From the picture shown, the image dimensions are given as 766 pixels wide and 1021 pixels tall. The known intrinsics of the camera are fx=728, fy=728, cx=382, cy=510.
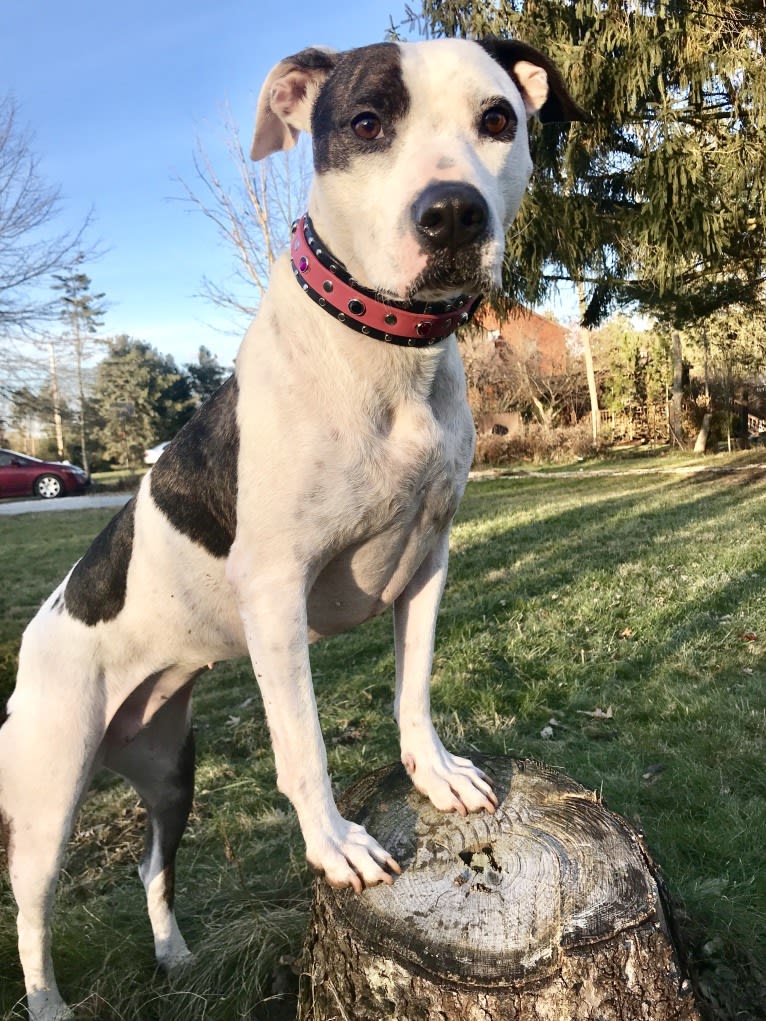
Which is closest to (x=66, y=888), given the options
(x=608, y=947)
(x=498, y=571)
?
(x=608, y=947)

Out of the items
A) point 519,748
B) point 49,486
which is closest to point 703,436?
point 519,748

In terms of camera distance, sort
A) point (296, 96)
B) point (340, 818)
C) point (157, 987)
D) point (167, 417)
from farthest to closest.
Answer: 1. point (167, 417)
2. point (157, 987)
3. point (296, 96)
4. point (340, 818)

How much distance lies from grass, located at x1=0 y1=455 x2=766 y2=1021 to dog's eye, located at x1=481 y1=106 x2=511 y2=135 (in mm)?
1940

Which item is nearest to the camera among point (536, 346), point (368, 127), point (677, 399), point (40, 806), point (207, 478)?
point (368, 127)

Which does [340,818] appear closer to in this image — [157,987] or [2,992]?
[157,987]

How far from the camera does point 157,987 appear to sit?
2174 millimetres

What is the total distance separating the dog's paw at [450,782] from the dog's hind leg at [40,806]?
35.1 inches

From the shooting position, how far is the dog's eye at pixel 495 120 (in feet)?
5.30

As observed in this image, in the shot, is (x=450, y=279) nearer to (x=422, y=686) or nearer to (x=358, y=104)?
(x=358, y=104)

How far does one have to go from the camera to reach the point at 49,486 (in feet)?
67.4

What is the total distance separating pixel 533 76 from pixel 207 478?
4.62 ft

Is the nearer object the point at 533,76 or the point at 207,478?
the point at 207,478

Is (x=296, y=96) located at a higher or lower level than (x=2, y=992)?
higher

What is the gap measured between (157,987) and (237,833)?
980 mm
